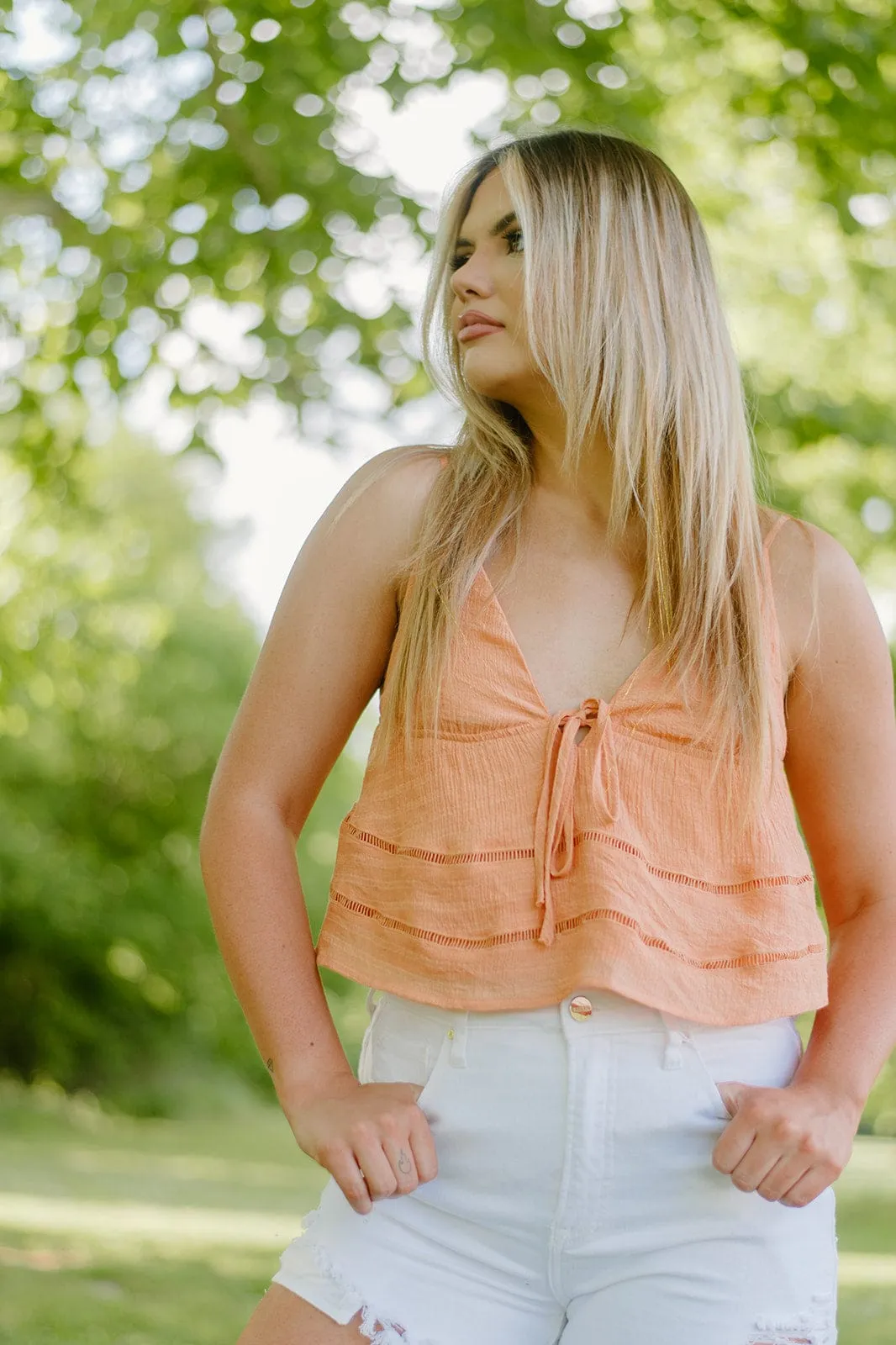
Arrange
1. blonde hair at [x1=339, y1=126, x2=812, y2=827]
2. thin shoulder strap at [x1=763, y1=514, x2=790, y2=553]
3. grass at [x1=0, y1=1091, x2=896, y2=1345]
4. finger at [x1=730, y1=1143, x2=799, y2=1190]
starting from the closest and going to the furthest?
finger at [x1=730, y1=1143, x2=799, y2=1190], blonde hair at [x1=339, y1=126, x2=812, y2=827], thin shoulder strap at [x1=763, y1=514, x2=790, y2=553], grass at [x1=0, y1=1091, x2=896, y2=1345]

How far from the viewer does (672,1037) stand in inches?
62.2

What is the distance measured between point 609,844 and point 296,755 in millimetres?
382

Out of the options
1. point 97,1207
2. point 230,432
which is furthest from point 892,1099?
point 230,432

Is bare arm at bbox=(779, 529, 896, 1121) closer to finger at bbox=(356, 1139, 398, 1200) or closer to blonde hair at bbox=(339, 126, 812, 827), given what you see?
blonde hair at bbox=(339, 126, 812, 827)

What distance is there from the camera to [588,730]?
5.51 ft

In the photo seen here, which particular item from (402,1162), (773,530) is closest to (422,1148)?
(402,1162)

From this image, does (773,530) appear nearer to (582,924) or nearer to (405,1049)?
(582,924)

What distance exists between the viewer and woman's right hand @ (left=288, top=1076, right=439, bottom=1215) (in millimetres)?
1533

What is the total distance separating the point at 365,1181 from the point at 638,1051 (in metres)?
0.31

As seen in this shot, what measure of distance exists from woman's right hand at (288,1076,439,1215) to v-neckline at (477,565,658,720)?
0.44 m

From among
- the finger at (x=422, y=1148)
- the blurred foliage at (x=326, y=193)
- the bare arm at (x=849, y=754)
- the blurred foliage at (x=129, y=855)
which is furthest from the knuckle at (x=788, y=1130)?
the blurred foliage at (x=129, y=855)

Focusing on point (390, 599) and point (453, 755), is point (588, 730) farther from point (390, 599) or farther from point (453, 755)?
point (390, 599)

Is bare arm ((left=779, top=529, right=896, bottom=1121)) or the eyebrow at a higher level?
the eyebrow

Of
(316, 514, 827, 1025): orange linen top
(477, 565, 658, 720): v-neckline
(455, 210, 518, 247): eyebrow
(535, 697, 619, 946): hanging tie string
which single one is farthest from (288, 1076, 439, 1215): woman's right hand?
(455, 210, 518, 247): eyebrow
